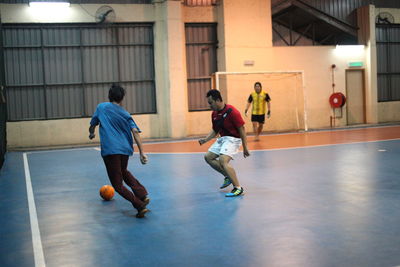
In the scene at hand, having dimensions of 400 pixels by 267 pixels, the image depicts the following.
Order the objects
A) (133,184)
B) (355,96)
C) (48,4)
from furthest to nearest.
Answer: (355,96) < (48,4) < (133,184)

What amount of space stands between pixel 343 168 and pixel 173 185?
388 cm

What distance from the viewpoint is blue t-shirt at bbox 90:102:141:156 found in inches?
296

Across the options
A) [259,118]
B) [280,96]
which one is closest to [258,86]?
[259,118]

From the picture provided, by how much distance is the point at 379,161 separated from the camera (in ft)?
40.6

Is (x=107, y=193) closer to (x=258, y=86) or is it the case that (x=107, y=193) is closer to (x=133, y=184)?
(x=133, y=184)

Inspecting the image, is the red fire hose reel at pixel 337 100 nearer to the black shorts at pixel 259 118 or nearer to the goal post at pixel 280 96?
the goal post at pixel 280 96

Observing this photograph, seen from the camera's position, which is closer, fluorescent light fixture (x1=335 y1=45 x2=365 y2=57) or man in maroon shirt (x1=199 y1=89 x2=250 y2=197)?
man in maroon shirt (x1=199 y1=89 x2=250 y2=197)

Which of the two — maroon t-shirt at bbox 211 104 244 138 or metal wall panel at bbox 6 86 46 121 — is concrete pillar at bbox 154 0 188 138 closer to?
metal wall panel at bbox 6 86 46 121

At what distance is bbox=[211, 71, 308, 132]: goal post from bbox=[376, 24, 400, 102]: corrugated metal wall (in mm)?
5572

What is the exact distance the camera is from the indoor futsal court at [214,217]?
18.0ft

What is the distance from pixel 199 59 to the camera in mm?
24234

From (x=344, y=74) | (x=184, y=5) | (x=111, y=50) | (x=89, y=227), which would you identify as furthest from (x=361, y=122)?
(x=89, y=227)

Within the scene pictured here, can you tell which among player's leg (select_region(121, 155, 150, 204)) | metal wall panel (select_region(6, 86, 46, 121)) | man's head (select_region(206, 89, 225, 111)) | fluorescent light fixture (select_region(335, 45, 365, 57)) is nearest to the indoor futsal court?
player's leg (select_region(121, 155, 150, 204))

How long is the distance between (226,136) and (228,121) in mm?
289
